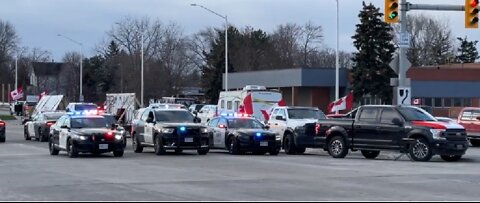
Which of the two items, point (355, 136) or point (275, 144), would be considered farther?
point (275, 144)

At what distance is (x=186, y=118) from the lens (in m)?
31.8

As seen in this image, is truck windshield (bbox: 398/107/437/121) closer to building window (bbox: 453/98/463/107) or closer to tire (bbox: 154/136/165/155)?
tire (bbox: 154/136/165/155)

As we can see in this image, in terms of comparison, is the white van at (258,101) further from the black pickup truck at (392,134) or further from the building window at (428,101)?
the building window at (428,101)

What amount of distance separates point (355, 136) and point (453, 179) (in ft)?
28.8

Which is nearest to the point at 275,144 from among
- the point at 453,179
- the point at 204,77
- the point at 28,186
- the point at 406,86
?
the point at 406,86

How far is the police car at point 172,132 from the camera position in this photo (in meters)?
30.4

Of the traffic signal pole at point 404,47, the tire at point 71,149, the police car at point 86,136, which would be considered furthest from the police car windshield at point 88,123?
the traffic signal pole at point 404,47

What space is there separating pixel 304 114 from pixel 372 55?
1410 inches

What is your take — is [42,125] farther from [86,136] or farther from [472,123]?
[472,123]

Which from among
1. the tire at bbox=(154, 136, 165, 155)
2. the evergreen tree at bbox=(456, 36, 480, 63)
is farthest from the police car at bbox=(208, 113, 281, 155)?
the evergreen tree at bbox=(456, 36, 480, 63)

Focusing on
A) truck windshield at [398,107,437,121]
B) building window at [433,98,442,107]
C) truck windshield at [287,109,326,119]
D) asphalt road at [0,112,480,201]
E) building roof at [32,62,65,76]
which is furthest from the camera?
building roof at [32,62,65,76]

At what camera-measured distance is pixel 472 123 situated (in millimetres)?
39375

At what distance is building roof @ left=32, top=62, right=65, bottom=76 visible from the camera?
138750 mm

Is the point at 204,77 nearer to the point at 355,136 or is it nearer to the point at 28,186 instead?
the point at 355,136
